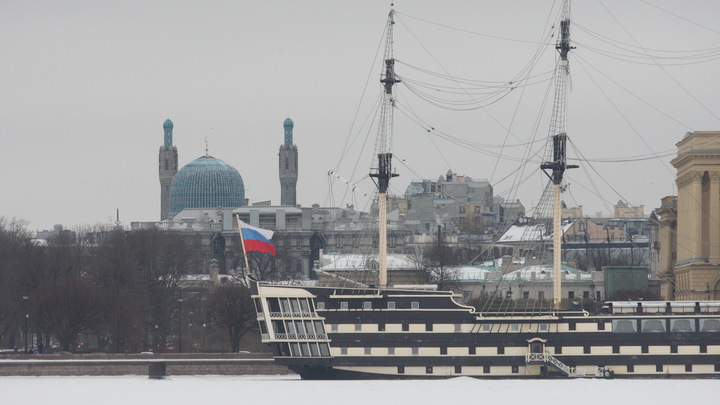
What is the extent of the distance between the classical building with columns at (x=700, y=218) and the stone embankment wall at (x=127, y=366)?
27.8 m

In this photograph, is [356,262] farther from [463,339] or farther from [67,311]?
[463,339]

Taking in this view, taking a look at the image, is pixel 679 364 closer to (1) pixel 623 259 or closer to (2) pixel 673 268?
(2) pixel 673 268

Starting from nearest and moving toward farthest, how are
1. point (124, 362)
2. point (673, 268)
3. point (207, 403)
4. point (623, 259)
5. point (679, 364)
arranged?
point (207, 403)
point (679, 364)
point (124, 362)
point (673, 268)
point (623, 259)

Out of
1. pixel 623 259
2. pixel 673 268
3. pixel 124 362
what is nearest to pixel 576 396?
pixel 124 362

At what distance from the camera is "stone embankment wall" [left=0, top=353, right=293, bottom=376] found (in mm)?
115188

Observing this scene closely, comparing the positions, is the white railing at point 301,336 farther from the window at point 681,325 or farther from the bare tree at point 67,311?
the bare tree at point 67,311

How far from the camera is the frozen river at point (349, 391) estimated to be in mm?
92875

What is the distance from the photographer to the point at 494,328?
10962 centimetres

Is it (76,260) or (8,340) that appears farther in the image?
(76,260)

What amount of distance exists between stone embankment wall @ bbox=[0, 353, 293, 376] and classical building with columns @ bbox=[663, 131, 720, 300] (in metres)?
27.8

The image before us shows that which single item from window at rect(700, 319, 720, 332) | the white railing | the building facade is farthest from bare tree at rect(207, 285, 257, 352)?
window at rect(700, 319, 720, 332)

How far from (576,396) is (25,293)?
61175mm

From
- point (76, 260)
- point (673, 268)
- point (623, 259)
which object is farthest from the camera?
point (623, 259)

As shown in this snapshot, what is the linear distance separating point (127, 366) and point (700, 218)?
3860cm
